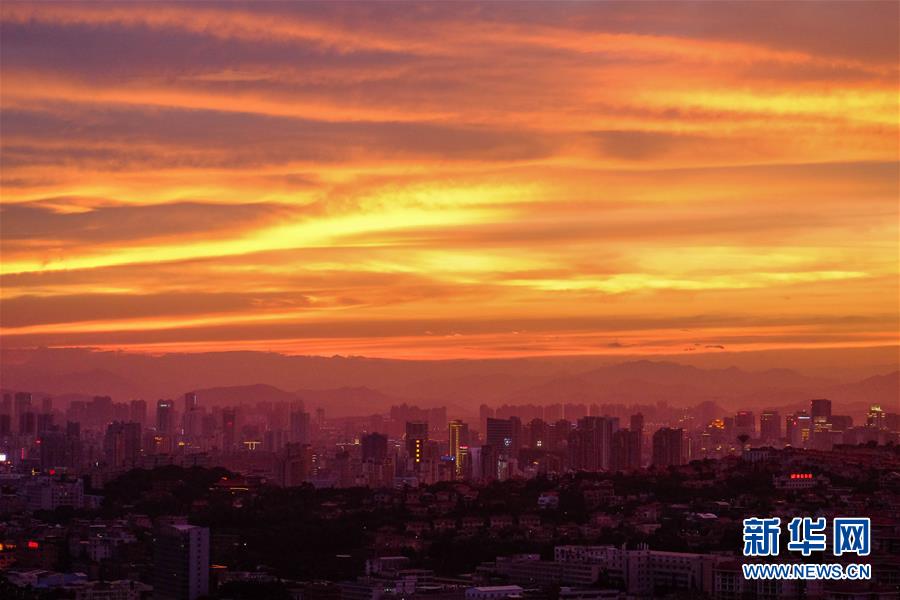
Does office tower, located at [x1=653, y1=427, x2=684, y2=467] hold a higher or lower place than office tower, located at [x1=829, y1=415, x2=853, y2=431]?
lower

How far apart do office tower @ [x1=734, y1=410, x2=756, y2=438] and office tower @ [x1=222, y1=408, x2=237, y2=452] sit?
1709 cm

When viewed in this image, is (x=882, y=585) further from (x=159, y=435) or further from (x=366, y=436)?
(x=159, y=435)

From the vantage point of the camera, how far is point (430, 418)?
75562 mm

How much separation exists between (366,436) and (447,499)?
21.4 meters

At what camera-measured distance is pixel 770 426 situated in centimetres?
5828

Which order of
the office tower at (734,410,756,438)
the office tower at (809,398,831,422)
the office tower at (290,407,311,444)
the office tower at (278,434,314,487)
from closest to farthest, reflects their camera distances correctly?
the office tower at (278,434,314,487) < the office tower at (809,398,831,422) < the office tower at (734,410,756,438) < the office tower at (290,407,311,444)

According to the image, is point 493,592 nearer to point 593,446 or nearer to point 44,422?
point 593,446

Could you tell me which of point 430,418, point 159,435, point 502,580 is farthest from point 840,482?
point 430,418

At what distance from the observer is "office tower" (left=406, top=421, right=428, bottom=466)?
53.8 m

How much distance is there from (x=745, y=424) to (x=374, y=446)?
13.5 meters

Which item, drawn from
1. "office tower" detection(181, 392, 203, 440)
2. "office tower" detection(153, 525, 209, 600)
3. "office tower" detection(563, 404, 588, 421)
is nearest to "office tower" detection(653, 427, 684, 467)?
"office tower" detection(153, 525, 209, 600)

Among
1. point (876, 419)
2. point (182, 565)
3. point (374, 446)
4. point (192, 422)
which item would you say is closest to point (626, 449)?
point (374, 446)

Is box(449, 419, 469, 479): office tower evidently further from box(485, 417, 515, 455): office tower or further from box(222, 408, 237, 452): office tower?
box(222, 408, 237, 452): office tower

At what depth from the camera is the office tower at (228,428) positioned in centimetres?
6466
